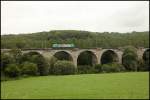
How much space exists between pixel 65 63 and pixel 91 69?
659 centimetres

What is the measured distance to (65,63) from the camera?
43406 millimetres

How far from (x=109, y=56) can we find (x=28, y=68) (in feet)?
80.2

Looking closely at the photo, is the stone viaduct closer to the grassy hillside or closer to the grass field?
the grassy hillside

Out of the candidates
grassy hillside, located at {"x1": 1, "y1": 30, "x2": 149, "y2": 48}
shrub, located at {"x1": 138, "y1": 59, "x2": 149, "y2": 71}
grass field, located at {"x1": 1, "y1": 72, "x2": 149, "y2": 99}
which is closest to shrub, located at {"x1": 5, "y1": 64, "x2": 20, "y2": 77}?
grass field, located at {"x1": 1, "y1": 72, "x2": 149, "y2": 99}

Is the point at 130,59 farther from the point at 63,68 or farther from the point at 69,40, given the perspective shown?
the point at 69,40

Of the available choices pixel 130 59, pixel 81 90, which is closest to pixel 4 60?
pixel 81 90

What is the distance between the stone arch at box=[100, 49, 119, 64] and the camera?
2191 inches

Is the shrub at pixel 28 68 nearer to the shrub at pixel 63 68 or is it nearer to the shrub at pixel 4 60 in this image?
the shrub at pixel 4 60

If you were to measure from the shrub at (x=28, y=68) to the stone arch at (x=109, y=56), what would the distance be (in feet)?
67.1

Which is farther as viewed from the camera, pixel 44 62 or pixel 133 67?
pixel 133 67

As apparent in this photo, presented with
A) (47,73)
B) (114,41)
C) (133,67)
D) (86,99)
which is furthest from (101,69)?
(86,99)

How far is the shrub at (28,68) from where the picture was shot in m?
36.9

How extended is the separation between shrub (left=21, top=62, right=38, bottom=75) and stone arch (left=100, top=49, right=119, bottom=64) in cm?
2045

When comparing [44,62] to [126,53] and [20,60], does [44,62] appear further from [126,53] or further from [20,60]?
[126,53]
